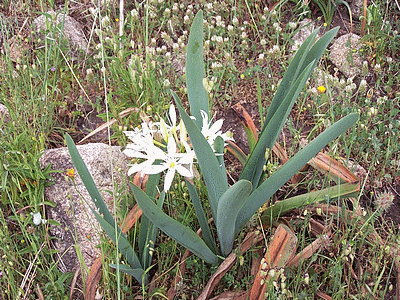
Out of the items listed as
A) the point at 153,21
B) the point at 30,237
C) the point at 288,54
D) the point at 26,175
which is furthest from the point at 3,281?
the point at 288,54

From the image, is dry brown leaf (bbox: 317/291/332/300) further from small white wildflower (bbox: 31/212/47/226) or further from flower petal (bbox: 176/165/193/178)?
small white wildflower (bbox: 31/212/47/226)

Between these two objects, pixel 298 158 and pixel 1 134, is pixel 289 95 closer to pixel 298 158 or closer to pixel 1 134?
pixel 298 158

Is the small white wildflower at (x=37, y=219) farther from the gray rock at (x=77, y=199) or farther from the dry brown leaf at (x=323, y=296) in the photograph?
the dry brown leaf at (x=323, y=296)

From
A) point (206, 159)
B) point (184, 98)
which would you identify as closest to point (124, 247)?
point (206, 159)

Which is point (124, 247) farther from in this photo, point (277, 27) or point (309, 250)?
point (277, 27)

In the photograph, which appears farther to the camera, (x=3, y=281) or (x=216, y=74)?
(x=216, y=74)

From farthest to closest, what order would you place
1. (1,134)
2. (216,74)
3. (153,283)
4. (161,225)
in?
1. (216,74)
2. (1,134)
3. (153,283)
4. (161,225)

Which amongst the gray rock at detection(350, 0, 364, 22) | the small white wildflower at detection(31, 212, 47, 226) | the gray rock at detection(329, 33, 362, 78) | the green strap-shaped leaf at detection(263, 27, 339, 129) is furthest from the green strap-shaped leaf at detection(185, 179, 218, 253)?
the gray rock at detection(350, 0, 364, 22)
